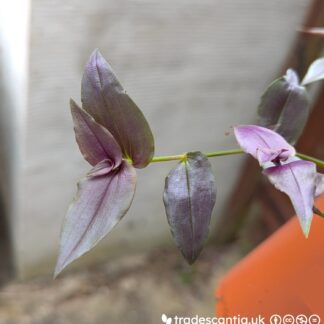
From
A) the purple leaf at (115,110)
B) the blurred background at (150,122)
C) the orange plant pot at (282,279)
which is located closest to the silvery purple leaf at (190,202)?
the purple leaf at (115,110)

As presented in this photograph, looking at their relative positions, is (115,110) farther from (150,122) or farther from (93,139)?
(150,122)

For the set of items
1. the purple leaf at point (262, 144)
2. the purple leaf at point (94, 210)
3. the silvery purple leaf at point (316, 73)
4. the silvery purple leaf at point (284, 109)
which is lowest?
the purple leaf at point (94, 210)

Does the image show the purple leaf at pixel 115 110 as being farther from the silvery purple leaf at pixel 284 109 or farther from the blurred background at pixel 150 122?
the blurred background at pixel 150 122

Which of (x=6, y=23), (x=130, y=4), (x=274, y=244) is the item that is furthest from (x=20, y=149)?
(x=274, y=244)

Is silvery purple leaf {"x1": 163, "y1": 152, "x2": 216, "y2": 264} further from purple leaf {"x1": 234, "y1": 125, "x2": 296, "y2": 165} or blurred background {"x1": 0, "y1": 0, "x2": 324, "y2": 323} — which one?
blurred background {"x1": 0, "y1": 0, "x2": 324, "y2": 323}

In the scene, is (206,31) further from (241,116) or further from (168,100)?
(241,116)

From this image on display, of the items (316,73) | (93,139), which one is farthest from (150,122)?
(93,139)
